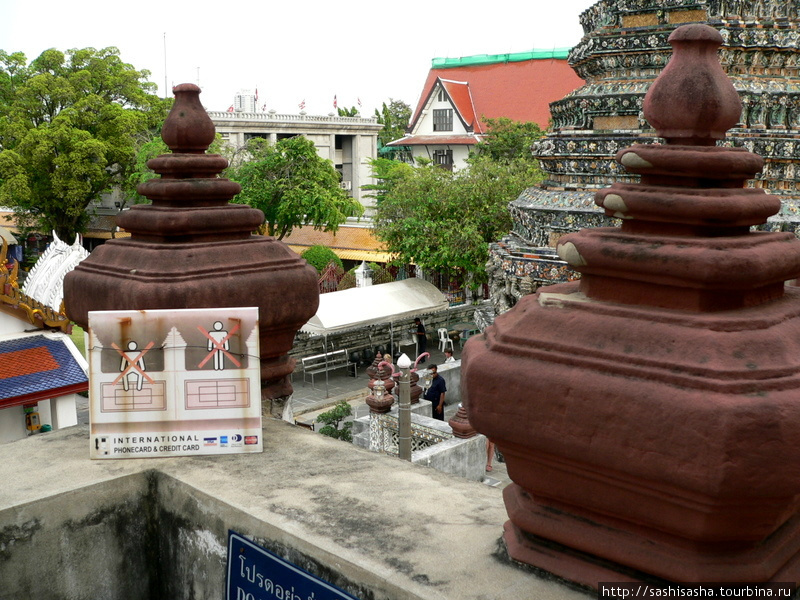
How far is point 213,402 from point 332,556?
1.14 meters

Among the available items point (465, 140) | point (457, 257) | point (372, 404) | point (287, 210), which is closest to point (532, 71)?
point (465, 140)

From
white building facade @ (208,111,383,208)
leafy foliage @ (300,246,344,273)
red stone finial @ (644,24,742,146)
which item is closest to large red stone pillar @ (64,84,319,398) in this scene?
red stone finial @ (644,24,742,146)

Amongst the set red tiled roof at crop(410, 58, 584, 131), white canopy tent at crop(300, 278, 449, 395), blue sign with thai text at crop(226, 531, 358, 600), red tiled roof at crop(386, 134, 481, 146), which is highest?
red tiled roof at crop(410, 58, 584, 131)

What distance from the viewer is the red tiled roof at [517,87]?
35.1m

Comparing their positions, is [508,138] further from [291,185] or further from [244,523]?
[244,523]

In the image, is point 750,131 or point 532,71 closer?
point 750,131

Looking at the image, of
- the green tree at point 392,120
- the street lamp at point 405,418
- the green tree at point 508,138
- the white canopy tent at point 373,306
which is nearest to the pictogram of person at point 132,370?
the street lamp at point 405,418

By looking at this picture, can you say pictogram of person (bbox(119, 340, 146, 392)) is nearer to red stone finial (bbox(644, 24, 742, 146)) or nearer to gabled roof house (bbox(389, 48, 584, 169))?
red stone finial (bbox(644, 24, 742, 146))

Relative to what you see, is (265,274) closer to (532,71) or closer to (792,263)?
(792,263)

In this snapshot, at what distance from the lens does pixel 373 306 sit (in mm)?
17688

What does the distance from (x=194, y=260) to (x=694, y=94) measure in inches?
85.6

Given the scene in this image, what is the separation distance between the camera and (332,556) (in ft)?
7.76

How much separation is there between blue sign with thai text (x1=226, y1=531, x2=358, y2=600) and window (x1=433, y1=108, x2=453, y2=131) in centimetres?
3482

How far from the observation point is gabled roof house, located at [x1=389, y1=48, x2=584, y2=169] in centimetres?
3538
